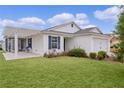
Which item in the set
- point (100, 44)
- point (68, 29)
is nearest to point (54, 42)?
point (68, 29)

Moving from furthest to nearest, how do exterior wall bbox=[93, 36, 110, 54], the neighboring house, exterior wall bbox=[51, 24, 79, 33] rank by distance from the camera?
exterior wall bbox=[51, 24, 79, 33] < exterior wall bbox=[93, 36, 110, 54] < the neighboring house

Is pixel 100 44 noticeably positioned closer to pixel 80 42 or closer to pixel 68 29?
pixel 80 42

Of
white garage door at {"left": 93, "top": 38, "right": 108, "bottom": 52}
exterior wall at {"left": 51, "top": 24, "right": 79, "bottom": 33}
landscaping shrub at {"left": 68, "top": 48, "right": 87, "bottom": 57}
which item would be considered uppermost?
exterior wall at {"left": 51, "top": 24, "right": 79, "bottom": 33}

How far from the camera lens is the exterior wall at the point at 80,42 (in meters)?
20.3

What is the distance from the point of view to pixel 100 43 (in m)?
21.4

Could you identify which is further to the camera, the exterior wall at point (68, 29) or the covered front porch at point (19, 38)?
the covered front porch at point (19, 38)

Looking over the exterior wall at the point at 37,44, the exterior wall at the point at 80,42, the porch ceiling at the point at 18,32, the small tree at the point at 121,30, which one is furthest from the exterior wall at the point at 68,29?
the small tree at the point at 121,30

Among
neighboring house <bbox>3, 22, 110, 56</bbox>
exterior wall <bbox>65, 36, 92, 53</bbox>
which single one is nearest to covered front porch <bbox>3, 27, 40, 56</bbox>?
neighboring house <bbox>3, 22, 110, 56</bbox>

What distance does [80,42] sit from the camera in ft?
69.7

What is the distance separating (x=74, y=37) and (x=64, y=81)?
15341mm

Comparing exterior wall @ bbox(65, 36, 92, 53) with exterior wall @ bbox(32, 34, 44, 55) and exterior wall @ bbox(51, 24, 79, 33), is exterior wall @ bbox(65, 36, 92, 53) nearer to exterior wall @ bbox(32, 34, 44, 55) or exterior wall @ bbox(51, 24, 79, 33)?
exterior wall @ bbox(51, 24, 79, 33)

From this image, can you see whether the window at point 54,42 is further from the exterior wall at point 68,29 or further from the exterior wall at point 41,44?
the exterior wall at point 68,29

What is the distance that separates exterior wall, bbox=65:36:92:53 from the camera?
20.3m
